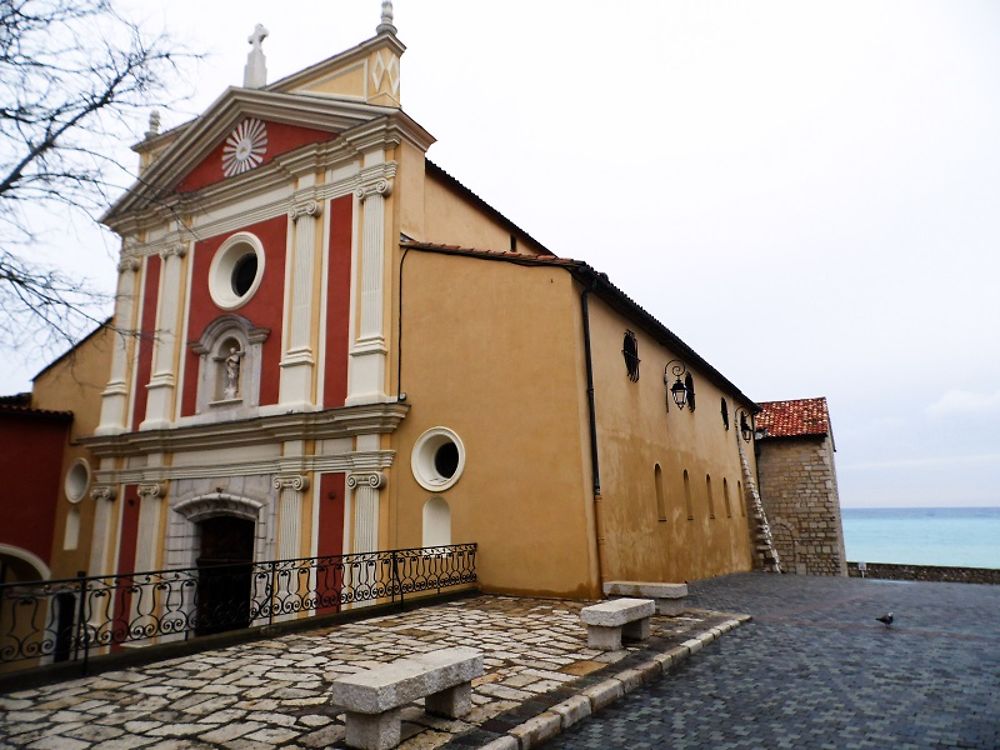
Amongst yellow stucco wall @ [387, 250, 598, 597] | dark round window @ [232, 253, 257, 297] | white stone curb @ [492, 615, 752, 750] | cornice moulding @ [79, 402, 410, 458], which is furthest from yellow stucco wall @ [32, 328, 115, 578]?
white stone curb @ [492, 615, 752, 750]

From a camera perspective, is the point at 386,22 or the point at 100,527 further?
the point at 100,527

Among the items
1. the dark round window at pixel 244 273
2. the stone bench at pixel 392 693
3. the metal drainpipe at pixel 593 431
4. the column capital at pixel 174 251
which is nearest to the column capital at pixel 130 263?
the column capital at pixel 174 251

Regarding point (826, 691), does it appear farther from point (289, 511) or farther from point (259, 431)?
point (259, 431)

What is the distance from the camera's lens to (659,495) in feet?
44.9

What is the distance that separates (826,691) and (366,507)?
804 centimetres

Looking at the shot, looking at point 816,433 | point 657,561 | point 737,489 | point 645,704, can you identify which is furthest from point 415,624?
point 816,433

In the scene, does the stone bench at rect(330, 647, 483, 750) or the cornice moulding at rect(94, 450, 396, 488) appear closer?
the stone bench at rect(330, 647, 483, 750)

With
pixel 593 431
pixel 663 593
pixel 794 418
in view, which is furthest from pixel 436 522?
pixel 794 418

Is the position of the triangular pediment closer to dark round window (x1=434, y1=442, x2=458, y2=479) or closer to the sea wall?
dark round window (x1=434, y1=442, x2=458, y2=479)

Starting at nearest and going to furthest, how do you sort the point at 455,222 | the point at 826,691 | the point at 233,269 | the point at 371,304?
the point at 826,691
the point at 371,304
the point at 455,222
the point at 233,269

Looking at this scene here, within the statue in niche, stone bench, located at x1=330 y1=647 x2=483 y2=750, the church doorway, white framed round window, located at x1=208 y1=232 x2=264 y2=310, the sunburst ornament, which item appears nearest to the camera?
stone bench, located at x1=330 y1=647 x2=483 y2=750

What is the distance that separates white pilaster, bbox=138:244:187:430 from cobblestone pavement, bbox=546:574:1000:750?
43.9 ft

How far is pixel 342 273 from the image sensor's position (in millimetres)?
13281

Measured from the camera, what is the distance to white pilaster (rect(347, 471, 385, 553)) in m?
11.3
